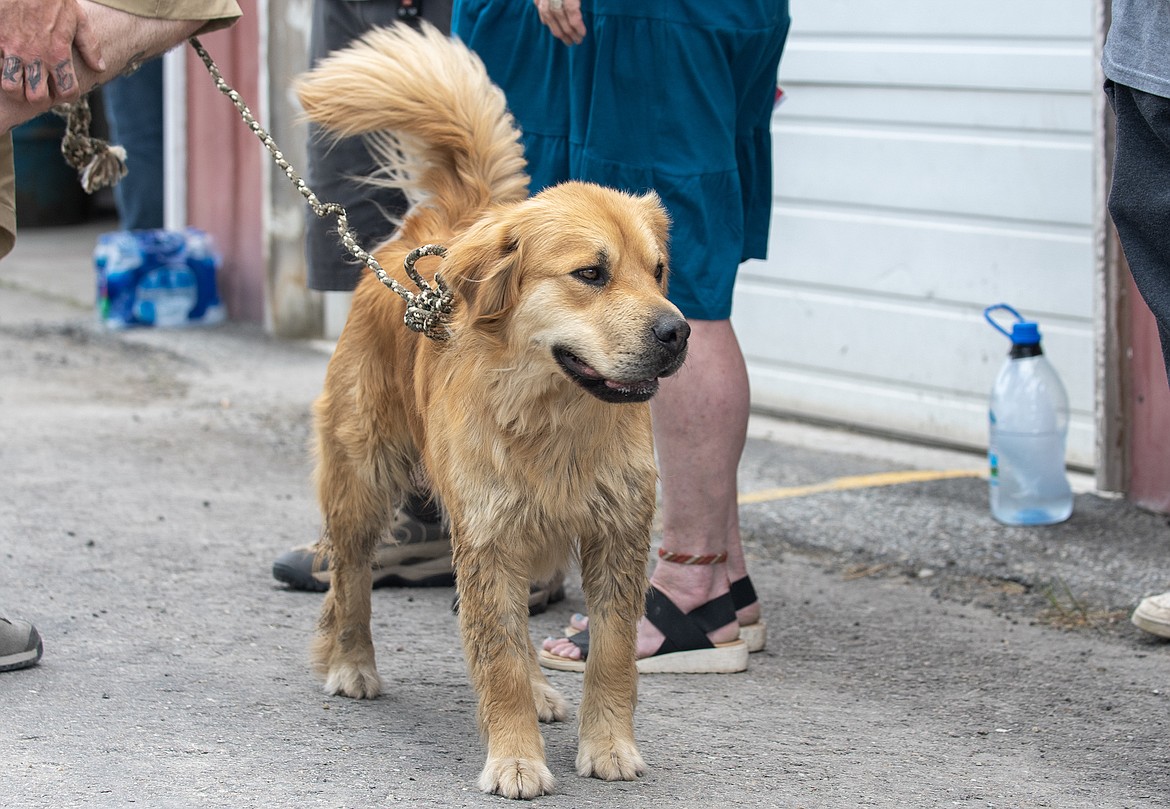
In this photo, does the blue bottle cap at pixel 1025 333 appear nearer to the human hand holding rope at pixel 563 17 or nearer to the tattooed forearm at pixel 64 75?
the human hand holding rope at pixel 563 17

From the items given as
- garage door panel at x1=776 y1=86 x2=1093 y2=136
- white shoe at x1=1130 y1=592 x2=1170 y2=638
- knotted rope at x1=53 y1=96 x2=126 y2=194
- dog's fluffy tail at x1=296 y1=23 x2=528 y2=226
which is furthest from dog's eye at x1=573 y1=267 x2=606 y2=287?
garage door panel at x1=776 y1=86 x2=1093 y2=136

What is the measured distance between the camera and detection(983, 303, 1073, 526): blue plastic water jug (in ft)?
16.6

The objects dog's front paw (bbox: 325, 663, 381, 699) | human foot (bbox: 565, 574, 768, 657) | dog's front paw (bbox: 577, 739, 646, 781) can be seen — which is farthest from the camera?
human foot (bbox: 565, 574, 768, 657)

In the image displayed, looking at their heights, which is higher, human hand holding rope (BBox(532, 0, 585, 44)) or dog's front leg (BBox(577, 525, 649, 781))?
human hand holding rope (BBox(532, 0, 585, 44))

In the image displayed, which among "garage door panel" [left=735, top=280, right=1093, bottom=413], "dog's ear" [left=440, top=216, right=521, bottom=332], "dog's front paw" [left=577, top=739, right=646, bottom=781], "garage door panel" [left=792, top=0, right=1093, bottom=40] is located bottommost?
"dog's front paw" [left=577, top=739, right=646, bottom=781]

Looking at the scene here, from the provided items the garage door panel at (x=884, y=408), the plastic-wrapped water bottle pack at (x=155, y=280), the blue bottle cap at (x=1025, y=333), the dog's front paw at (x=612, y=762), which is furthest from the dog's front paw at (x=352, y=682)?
the plastic-wrapped water bottle pack at (x=155, y=280)

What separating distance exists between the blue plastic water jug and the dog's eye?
264 centimetres

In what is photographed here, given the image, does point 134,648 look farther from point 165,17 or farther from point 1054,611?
point 1054,611

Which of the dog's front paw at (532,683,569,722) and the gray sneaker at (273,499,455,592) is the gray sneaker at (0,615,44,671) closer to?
the gray sneaker at (273,499,455,592)

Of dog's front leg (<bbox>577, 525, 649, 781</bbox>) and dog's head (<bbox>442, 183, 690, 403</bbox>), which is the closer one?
dog's head (<bbox>442, 183, 690, 403</bbox>)

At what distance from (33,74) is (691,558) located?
1.84 metres

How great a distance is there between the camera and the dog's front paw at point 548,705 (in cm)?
335

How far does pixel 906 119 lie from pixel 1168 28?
3.18 meters

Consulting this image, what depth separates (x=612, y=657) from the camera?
3016 mm
